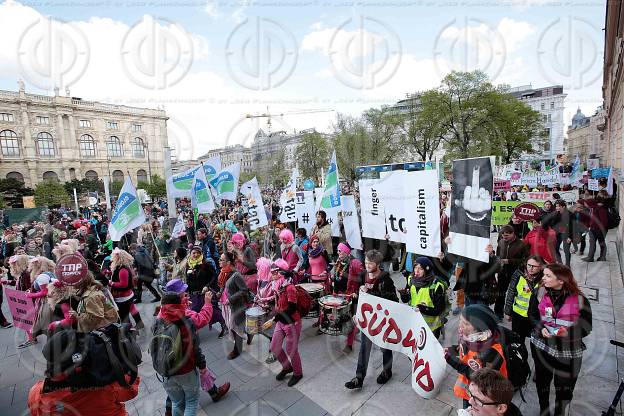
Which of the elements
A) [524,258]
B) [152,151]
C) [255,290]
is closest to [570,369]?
[524,258]

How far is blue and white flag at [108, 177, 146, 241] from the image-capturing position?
287 inches

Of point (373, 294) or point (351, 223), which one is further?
point (351, 223)

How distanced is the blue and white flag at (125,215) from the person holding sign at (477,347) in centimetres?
697

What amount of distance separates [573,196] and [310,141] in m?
38.9

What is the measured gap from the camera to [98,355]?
2.53m

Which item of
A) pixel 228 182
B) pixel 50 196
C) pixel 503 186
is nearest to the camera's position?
pixel 228 182

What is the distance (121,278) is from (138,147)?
Result: 258 ft

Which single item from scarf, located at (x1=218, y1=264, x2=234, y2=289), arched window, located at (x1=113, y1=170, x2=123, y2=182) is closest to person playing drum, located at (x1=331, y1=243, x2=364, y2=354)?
scarf, located at (x1=218, y1=264, x2=234, y2=289)

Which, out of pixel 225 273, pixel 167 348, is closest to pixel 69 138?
pixel 225 273

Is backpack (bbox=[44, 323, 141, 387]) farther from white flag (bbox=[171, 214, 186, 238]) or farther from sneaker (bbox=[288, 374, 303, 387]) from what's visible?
white flag (bbox=[171, 214, 186, 238])

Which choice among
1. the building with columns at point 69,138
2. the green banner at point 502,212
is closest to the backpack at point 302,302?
the green banner at point 502,212

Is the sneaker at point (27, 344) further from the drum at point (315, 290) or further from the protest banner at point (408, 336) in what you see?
the protest banner at point (408, 336)

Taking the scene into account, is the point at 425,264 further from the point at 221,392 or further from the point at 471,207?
the point at 221,392

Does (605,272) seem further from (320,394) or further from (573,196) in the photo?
(320,394)
